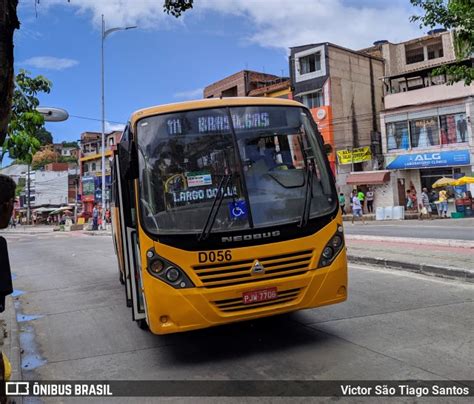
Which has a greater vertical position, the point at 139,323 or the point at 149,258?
the point at 149,258

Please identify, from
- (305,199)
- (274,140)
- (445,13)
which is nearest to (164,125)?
(274,140)

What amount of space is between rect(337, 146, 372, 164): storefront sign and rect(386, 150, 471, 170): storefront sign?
2199 mm

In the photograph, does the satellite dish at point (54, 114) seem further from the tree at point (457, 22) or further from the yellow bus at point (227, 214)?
the tree at point (457, 22)

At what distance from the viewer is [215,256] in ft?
15.2

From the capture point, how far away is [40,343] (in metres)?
6.30

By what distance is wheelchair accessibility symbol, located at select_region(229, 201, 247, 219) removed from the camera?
4.84 m

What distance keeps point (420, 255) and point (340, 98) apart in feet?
94.5

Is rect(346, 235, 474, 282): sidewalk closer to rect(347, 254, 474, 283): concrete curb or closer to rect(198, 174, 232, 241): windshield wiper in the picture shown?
rect(347, 254, 474, 283): concrete curb

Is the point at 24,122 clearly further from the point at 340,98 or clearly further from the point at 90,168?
the point at 90,168

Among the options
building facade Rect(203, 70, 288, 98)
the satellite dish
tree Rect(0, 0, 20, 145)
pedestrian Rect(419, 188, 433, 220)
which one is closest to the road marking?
the satellite dish

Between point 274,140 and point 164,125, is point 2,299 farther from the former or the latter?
point 274,140

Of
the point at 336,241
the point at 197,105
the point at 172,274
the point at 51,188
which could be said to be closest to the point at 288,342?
the point at 336,241

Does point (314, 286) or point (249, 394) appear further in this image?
point (314, 286)

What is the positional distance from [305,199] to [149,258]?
1779mm
